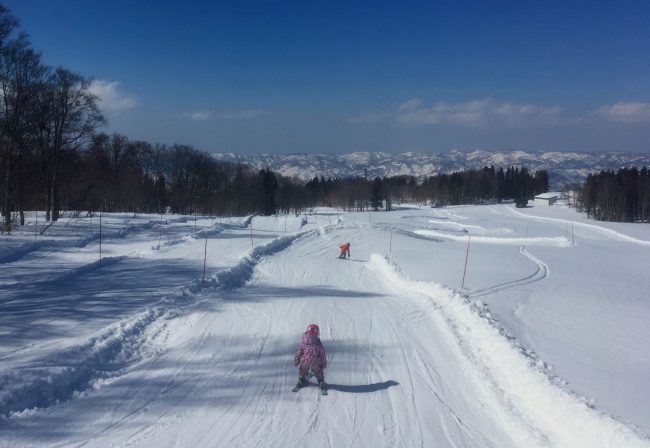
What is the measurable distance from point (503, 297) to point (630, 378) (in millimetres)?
6778

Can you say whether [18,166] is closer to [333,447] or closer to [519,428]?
[333,447]

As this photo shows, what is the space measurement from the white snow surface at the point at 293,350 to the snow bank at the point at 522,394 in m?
0.03

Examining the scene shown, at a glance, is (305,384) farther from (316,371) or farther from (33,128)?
(33,128)

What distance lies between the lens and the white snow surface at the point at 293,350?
640 centimetres

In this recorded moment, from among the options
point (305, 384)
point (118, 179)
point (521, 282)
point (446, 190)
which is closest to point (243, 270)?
point (305, 384)

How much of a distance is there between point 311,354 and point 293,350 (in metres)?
2.14

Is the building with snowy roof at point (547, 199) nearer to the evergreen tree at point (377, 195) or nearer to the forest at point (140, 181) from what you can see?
the forest at point (140, 181)

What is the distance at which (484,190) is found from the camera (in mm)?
135125

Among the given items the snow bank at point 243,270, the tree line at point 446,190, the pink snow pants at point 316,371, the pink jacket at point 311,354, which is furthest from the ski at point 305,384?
the tree line at point 446,190

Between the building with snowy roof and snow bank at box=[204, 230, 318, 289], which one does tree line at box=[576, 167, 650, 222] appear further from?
snow bank at box=[204, 230, 318, 289]

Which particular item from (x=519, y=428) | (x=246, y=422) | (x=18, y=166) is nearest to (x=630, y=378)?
(x=519, y=428)

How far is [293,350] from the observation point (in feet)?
32.1

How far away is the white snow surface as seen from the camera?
640 centimetres

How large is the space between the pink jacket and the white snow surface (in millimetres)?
508
